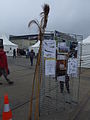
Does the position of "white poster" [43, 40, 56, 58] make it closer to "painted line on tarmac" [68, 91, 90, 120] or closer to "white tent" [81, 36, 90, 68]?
"painted line on tarmac" [68, 91, 90, 120]

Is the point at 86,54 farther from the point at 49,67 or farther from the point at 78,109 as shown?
the point at 49,67

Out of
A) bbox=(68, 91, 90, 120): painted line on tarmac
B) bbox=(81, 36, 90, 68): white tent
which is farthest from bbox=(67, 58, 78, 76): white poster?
bbox=(81, 36, 90, 68): white tent

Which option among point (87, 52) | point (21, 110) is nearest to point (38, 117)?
point (21, 110)

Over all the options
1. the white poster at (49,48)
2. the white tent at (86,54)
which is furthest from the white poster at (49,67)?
the white tent at (86,54)

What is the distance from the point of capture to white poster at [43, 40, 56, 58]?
17.3ft

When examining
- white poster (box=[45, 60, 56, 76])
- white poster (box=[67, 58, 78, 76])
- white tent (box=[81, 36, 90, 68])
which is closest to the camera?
white poster (box=[45, 60, 56, 76])

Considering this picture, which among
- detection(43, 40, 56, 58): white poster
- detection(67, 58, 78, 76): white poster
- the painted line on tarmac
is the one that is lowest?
the painted line on tarmac

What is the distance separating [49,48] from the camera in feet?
17.5

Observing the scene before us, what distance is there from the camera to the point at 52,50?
5.33 metres

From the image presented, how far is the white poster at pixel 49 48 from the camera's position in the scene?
527 centimetres

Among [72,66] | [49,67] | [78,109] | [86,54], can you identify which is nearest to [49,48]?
[49,67]

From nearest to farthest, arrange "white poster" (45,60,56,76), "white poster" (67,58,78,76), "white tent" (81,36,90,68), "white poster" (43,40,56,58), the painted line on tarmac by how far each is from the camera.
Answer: "white poster" (43,40,56,58)
"white poster" (45,60,56,76)
the painted line on tarmac
"white poster" (67,58,78,76)
"white tent" (81,36,90,68)

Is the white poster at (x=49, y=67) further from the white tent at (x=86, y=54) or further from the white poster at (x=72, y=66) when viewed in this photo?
the white tent at (x=86, y=54)

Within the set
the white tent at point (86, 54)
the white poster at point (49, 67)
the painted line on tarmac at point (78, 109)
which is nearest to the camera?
the white poster at point (49, 67)
